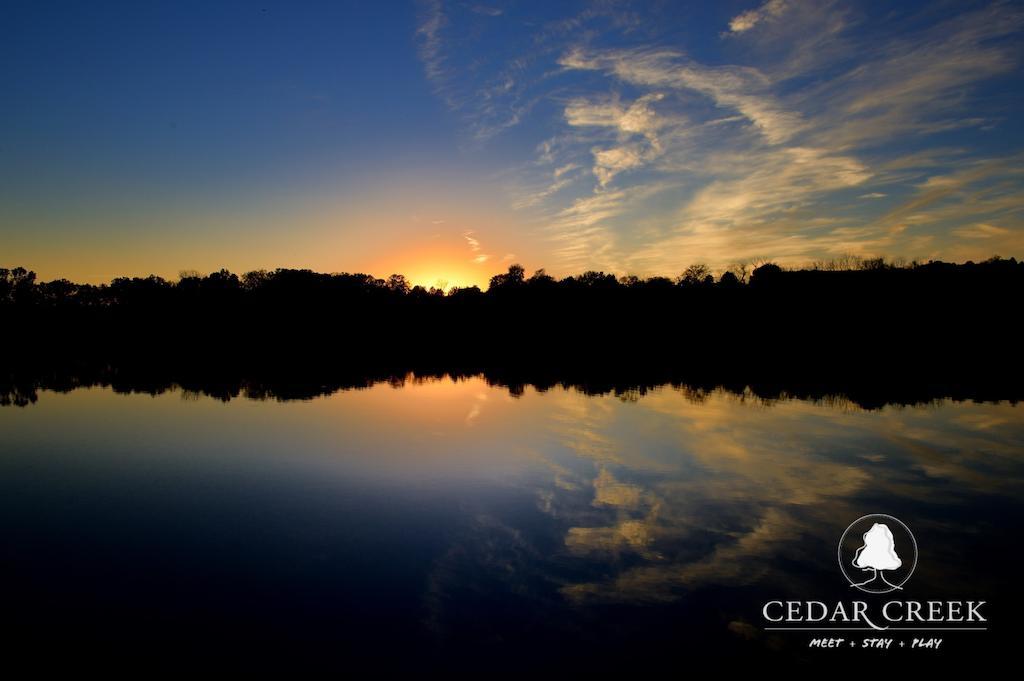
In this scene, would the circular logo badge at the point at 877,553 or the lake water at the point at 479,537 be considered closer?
the lake water at the point at 479,537

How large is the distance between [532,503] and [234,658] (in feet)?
32.3

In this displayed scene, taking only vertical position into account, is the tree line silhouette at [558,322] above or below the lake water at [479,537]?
above

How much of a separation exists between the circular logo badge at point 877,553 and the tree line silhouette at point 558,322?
151ft

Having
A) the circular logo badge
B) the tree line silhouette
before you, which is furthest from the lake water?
the tree line silhouette

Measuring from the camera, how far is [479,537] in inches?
557

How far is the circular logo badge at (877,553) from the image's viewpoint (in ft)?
38.6

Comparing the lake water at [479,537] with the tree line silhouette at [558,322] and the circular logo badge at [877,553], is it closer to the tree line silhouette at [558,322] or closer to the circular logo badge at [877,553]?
the circular logo badge at [877,553]

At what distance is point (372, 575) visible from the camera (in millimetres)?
11930

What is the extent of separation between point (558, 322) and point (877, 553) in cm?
13514

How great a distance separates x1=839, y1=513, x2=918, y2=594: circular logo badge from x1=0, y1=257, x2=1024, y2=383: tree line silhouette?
46.1 m

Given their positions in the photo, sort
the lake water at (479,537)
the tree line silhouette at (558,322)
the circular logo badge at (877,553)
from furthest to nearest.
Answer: the tree line silhouette at (558,322) → the circular logo badge at (877,553) → the lake water at (479,537)

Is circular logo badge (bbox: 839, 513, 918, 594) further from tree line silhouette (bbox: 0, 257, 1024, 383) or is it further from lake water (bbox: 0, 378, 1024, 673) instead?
tree line silhouette (bbox: 0, 257, 1024, 383)

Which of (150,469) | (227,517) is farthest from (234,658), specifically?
(150,469)

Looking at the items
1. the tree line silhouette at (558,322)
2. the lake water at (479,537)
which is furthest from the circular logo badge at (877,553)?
the tree line silhouette at (558,322)
